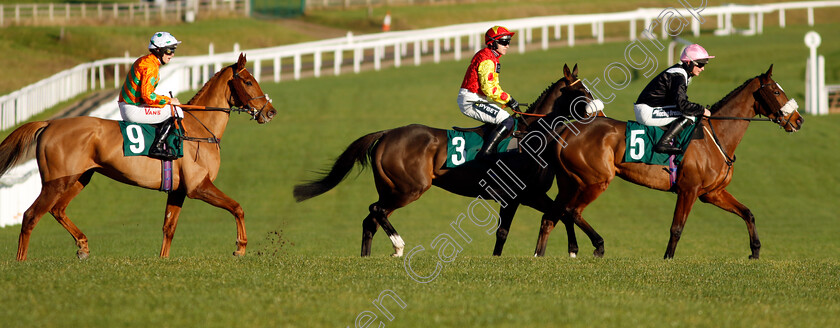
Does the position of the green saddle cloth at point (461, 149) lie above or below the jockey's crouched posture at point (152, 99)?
below

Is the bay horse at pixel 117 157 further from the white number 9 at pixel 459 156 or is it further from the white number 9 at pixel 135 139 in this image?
the white number 9 at pixel 459 156

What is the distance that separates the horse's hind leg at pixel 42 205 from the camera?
8.96 meters

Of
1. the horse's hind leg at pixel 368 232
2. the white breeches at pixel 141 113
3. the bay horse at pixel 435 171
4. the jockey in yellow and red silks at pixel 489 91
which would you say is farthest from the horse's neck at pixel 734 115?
the white breeches at pixel 141 113

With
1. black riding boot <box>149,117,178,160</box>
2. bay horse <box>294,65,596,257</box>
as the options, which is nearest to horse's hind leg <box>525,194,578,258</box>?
bay horse <box>294,65,596,257</box>

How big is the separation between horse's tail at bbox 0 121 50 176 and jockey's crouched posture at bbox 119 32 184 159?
836 mm

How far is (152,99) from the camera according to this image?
930 centimetres

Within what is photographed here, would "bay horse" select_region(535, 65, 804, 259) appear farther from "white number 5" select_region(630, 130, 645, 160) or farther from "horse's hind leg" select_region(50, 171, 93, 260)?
"horse's hind leg" select_region(50, 171, 93, 260)

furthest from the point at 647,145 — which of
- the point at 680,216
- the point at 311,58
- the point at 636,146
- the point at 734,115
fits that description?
the point at 311,58

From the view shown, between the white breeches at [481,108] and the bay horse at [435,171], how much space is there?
0.28 m

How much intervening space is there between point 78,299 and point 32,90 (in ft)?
58.3

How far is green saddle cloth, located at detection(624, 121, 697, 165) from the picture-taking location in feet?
32.4

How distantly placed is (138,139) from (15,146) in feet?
3.88

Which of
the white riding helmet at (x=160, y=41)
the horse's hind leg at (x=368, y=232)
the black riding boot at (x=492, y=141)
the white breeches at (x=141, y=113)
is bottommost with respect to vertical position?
the horse's hind leg at (x=368, y=232)

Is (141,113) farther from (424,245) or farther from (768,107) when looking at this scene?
(768,107)
